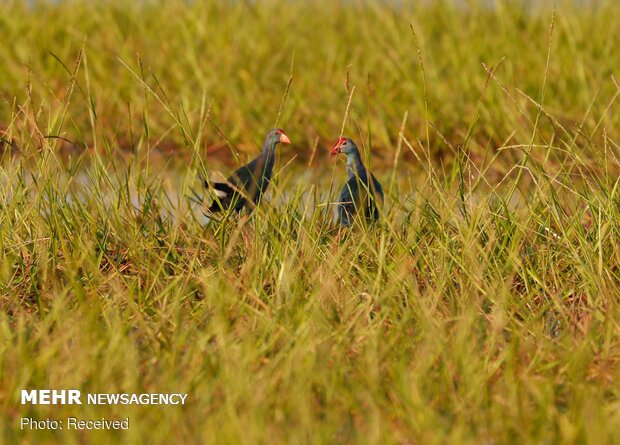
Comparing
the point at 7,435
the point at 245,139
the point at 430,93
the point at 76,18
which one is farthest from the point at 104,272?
the point at 76,18

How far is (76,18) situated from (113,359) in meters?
7.87

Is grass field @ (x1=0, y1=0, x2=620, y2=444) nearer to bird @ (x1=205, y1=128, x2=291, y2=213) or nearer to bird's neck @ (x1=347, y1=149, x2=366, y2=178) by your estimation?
bird @ (x1=205, y1=128, x2=291, y2=213)

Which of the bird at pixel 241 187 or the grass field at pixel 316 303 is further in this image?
the bird at pixel 241 187

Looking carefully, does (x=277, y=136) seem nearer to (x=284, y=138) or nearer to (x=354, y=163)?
(x=284, y=138)

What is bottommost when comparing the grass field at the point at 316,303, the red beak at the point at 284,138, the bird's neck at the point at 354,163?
the bird's neck at the point at 354,163

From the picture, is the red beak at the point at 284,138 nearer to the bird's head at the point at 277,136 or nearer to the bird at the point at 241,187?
the bird's head at the point at 277,136

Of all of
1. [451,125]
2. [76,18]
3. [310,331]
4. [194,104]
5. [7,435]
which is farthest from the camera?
[76,18]

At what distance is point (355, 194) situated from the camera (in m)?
5.14

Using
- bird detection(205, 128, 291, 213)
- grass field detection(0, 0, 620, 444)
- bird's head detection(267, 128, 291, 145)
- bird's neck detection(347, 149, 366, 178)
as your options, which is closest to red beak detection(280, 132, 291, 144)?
bird's head detection(267, 128, 291, 145)

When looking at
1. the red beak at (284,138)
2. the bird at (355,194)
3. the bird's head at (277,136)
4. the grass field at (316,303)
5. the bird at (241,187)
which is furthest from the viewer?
the red beak at (284,138)

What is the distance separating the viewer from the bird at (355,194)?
4.86 metres

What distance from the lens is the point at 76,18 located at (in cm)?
1075

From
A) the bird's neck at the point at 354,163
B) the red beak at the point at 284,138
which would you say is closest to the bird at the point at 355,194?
the bird's neck at the point at 354,163

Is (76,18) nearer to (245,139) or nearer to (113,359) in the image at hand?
(245,139)
